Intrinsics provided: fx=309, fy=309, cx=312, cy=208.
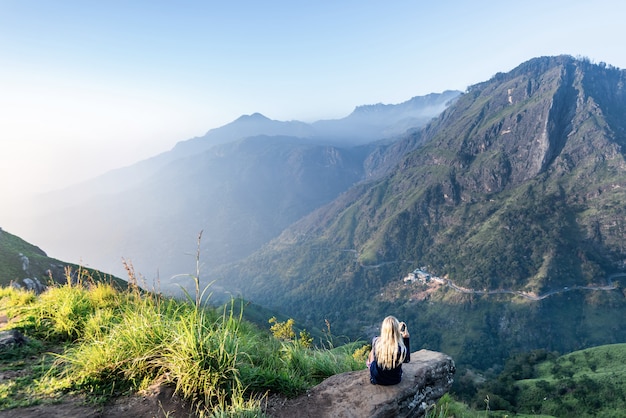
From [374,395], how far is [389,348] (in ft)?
2.59

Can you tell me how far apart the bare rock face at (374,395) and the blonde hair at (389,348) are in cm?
44

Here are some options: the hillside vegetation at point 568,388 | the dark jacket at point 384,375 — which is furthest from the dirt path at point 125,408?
the hillside vegetation at point 568,388

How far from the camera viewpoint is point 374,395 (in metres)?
5.18

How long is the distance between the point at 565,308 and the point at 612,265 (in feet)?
148

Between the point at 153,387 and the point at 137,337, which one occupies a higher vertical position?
the point at 137,337

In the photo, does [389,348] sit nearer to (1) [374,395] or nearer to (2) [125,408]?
(1) [374,395]

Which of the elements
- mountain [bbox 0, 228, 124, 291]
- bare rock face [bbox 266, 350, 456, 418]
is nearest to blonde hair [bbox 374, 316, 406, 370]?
bare rock face [bbox 266, 350, 456, 418]

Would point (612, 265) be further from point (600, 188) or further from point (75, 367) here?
point (75, 367)

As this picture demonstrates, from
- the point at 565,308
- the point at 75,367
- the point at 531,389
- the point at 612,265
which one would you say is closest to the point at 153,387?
the point at 75,367

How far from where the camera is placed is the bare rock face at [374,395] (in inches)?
189

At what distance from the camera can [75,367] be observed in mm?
4586

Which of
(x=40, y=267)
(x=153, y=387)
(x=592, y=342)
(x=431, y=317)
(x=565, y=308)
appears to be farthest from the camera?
(x=431, y=317)

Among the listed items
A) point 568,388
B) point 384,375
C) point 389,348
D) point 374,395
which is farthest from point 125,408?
point 568,388

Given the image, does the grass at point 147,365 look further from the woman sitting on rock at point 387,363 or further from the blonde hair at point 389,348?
the blonde hair at point 389,348
